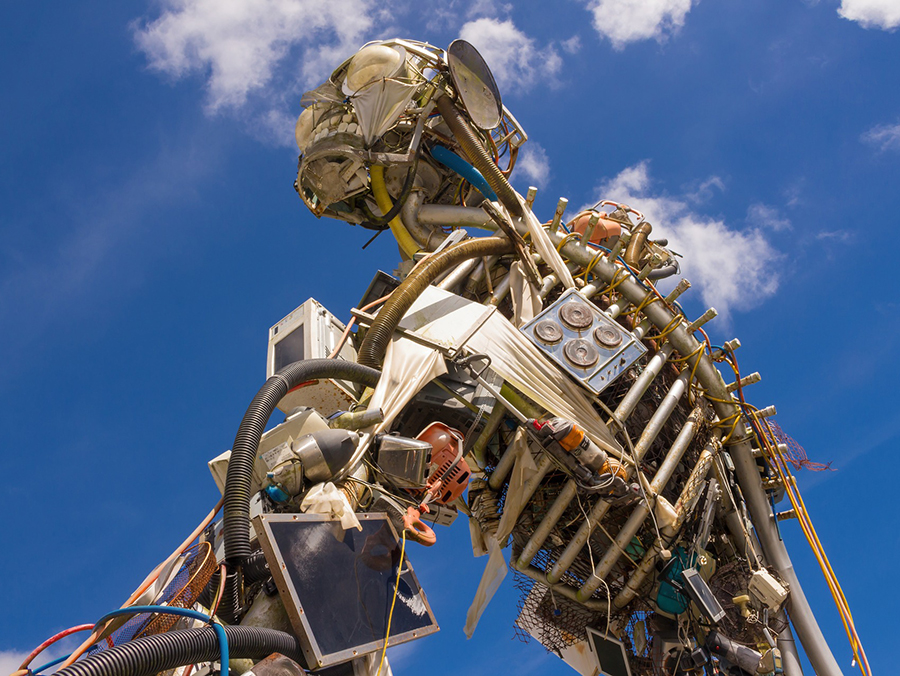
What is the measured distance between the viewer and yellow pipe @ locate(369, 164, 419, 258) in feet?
50.8

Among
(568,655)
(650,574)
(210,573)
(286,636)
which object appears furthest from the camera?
(568,655)

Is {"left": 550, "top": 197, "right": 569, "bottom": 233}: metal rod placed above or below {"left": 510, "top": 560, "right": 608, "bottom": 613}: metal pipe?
above

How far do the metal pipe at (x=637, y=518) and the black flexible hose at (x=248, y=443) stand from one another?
13.7ft

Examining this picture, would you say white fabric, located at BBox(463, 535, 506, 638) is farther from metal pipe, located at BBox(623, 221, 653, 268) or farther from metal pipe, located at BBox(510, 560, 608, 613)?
metal pipe, located at BBox(623, 221, 653, 268)

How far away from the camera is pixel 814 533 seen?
1227cm

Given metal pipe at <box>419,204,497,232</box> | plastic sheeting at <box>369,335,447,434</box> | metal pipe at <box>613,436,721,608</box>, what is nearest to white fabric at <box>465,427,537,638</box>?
plastic sheeting at <box>369,335,447,434</box>

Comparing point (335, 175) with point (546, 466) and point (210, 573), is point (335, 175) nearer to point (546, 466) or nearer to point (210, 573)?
point (546, 466)

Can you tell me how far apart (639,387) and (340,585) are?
19.1 feet

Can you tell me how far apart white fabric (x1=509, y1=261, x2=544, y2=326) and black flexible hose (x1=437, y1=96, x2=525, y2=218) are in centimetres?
114

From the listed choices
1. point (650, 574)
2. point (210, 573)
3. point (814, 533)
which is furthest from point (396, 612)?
point (814, 533)

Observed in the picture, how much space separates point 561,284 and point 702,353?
2539 millimetres

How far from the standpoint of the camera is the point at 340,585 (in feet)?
23.0

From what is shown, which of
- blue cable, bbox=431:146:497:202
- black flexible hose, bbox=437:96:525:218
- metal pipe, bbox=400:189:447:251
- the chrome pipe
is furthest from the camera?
metal pipe, bbox=400:189:447:251

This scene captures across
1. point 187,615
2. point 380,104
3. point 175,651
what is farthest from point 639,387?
point 175,651
